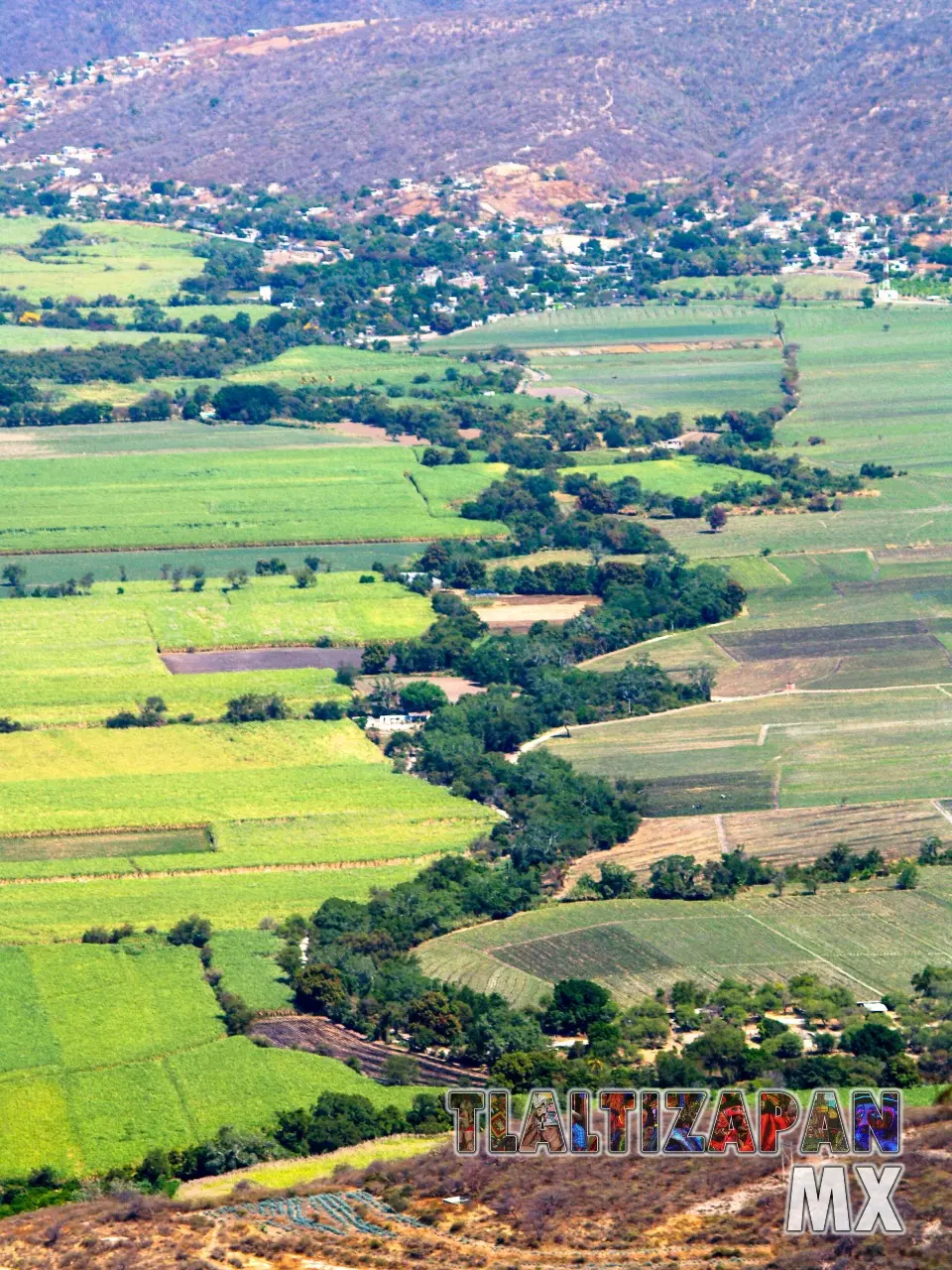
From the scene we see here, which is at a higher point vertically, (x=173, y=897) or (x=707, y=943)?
(x=173, y=897)

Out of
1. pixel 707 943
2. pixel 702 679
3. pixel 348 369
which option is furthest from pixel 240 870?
pixel 348 369

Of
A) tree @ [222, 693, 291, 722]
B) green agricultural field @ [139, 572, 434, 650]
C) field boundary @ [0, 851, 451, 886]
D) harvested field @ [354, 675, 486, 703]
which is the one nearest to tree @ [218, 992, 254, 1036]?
field boundary @ [0, 851, 451, 886]

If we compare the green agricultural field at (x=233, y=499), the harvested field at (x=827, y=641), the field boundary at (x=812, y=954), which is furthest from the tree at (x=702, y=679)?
the green agricultural field at (x=233, y=499)

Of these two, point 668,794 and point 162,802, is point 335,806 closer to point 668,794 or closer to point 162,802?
point 162,802

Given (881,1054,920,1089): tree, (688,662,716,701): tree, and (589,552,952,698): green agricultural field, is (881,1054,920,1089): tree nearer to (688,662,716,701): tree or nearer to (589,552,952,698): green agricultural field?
(688,662,716,701): tree

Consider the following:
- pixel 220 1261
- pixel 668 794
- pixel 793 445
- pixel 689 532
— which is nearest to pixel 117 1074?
pixel 220 1261

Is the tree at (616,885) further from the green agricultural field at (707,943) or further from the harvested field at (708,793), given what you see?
the harvested field at (708,793)

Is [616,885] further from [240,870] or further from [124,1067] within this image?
[124,1067]
